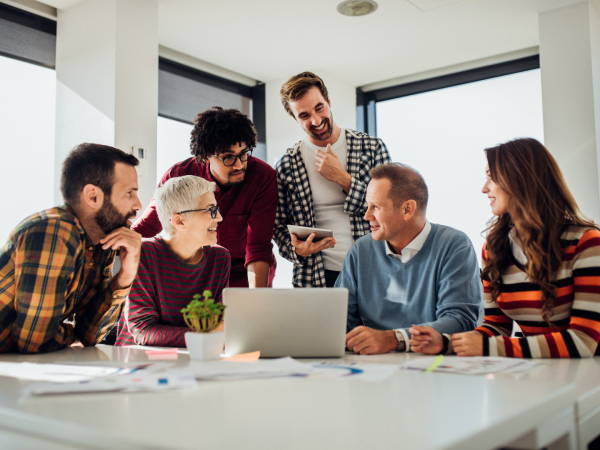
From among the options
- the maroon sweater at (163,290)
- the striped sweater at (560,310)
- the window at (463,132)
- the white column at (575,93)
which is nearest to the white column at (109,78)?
the maroon sweater at (163,290)

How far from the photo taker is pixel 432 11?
12.3 ft

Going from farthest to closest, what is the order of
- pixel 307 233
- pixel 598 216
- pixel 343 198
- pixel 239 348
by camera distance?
pixel 598 216, pixel 343 198, pixel 307 233, pixel 239 348

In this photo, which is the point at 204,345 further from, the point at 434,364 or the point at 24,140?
the point at 24,140

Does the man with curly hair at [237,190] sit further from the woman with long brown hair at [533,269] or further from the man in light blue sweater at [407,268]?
the woman with long brown hair at [533,269]

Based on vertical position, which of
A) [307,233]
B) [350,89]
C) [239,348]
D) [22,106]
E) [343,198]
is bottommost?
[239,348]

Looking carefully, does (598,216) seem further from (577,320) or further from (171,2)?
(171,2)

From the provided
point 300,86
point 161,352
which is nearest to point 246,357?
point 161,352

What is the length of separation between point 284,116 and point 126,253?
11.2 ft

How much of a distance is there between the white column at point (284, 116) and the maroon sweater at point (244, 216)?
2365 mm

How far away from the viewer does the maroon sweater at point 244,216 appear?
251cm

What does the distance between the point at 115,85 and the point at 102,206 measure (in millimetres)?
1860

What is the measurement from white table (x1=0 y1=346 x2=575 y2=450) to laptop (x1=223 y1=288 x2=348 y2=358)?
344 mm

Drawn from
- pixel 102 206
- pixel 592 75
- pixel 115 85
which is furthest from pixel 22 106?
pixel 592 75

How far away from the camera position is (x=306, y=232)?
92.0 inches
